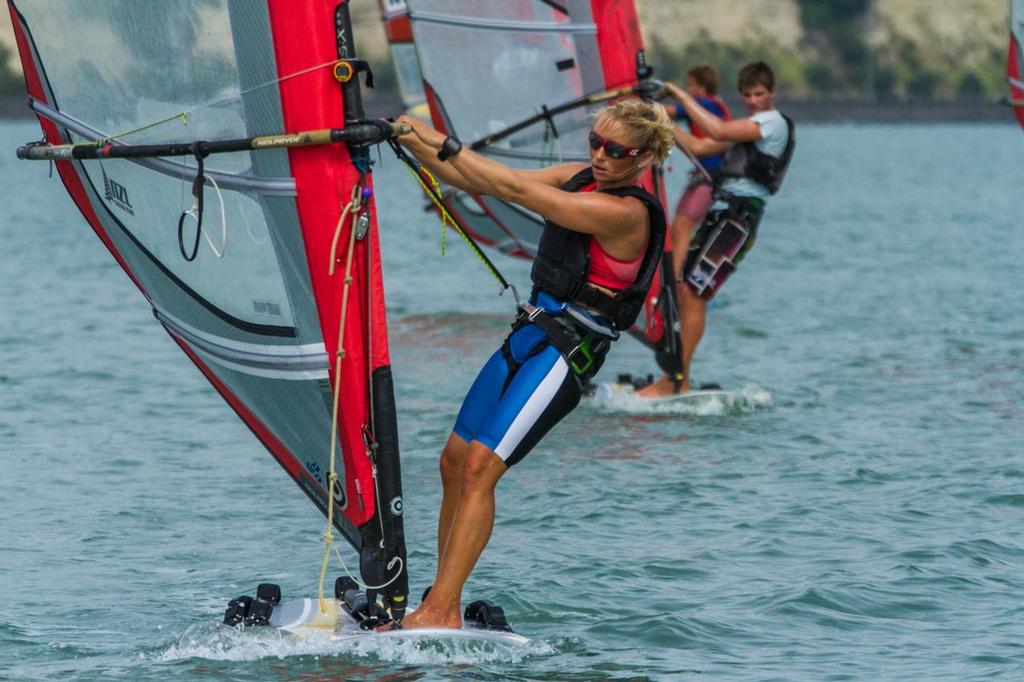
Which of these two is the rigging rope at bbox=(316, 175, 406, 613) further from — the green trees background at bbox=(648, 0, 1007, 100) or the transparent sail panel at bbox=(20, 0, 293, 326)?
the green trees background at bbox=(648, 0, 1007, 100)

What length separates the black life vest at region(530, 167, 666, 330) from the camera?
5922 mm

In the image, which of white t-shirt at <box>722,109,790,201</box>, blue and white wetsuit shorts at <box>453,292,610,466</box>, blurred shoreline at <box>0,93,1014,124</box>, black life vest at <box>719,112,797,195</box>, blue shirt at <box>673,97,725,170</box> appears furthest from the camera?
blurred shoreline at <box>0,93,1014,124</box>

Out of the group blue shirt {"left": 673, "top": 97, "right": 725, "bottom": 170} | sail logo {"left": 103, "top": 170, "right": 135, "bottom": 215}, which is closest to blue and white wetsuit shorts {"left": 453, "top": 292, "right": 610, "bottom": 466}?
sail logo {"left": 103, "top": 170, "right": 135, "bottom": 215}

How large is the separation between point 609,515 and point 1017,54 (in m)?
10.5

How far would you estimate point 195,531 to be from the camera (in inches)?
319

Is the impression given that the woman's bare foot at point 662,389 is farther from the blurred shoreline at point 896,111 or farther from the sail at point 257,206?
the blurred shoreline at point 896,111

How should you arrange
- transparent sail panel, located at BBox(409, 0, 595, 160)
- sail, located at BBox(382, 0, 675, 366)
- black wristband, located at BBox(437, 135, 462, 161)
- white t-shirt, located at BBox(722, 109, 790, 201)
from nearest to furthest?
black wristband, located at BBox(437, 135, 462, 161)
white t-shirt, located at BBox(722, 109, 790, 201)
sail, located at BBox(382, 0, 675, 366)
transparent sail panel, located at BBox(409, 0, 595, 160)

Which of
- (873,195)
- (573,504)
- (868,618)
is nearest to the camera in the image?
(868,618)

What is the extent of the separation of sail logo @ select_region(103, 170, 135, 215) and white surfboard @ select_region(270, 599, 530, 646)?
5.25 ft

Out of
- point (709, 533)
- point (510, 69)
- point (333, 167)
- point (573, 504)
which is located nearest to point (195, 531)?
point (573, 504)

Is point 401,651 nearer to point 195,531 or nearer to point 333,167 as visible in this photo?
point 333,167

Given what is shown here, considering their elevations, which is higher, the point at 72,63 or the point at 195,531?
the point at 72,63

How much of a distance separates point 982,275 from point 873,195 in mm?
21348

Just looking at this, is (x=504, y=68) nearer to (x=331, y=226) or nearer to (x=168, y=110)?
(x=168, y=110)
